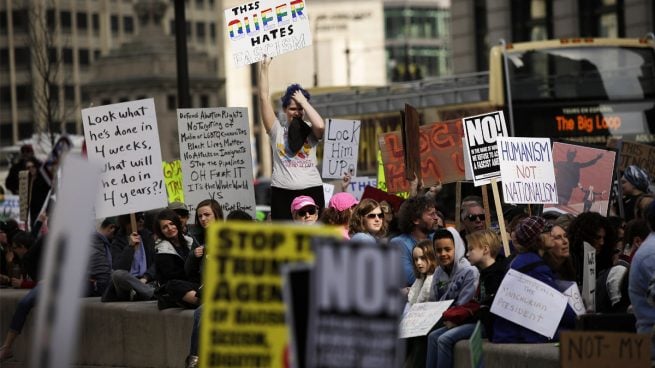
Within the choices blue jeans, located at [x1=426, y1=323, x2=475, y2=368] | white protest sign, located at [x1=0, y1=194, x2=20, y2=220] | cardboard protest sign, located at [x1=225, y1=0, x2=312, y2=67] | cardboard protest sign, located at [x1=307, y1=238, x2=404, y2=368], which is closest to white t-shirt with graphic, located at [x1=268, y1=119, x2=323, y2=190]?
cardboard protest sign, located at [x1=225, y1=0, x2=312, y2=67]

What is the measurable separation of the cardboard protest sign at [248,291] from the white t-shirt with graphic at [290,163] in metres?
7.40

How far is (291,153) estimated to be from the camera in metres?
13.8

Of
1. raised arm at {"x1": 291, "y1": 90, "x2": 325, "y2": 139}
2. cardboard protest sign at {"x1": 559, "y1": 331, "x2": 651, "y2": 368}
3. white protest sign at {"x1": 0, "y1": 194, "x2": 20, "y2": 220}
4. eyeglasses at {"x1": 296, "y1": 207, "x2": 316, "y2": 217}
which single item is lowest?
cardboard protest sign at {"x1": 559, "y1": 331, "x2": 651, "y2": 368}

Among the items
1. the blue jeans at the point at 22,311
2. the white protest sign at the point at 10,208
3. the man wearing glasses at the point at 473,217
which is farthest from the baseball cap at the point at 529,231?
the white protest sign at the point at 10,208

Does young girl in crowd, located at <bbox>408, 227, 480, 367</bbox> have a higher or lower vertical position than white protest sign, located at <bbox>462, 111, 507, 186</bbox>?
→ lower

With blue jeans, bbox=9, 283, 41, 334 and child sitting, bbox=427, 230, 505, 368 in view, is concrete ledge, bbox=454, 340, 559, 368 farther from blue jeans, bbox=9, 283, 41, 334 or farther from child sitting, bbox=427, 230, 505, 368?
blue jeans, bbox=9, 283, 41, 334

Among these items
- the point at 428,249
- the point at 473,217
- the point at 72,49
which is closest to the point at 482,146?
the point at 473,217

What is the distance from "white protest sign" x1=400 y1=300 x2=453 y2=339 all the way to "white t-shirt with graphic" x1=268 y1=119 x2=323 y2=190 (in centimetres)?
255

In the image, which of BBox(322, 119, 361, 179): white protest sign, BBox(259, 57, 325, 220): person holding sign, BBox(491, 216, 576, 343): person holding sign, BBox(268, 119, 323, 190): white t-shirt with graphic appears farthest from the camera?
BBox(322, 119, 361, 179): white protest sign

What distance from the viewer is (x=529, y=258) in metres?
10.5

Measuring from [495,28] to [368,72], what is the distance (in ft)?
313

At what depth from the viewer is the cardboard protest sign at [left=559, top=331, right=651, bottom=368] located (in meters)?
8.31

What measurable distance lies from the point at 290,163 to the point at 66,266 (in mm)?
8180

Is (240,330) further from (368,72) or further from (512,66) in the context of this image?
(368,72)
